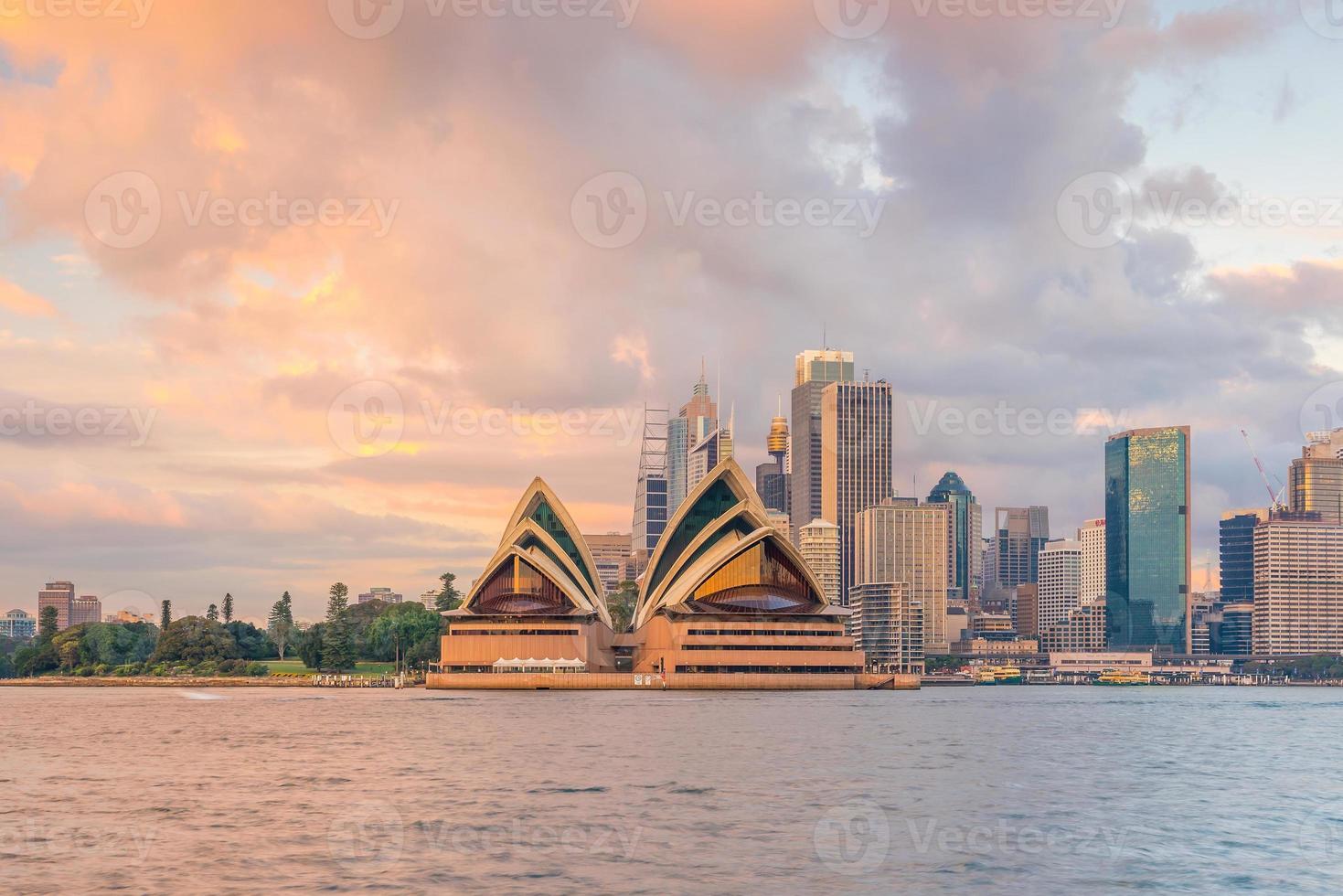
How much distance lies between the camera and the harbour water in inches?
1432

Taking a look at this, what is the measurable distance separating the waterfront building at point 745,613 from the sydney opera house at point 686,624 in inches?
5.8

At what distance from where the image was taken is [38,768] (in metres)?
62.7

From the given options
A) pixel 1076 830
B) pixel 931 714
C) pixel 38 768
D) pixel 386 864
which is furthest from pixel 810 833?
pixel 931 714

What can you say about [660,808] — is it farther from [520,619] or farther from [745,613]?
[520,619]

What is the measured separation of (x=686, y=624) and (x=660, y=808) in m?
118

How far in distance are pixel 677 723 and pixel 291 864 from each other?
58.7 meters

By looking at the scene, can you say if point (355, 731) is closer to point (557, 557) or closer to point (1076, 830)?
point (1076, 830)

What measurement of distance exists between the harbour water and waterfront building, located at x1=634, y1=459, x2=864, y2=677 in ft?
225

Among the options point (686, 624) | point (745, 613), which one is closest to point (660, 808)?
point (686, 624)

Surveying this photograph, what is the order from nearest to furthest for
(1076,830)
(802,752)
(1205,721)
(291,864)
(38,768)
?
(291,864) < (1076,830) < (38,768) < (802,752) < (1205,721)

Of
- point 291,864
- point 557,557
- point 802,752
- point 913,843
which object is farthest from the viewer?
point 557,557

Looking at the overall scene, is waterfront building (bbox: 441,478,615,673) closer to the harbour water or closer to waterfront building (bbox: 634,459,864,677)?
waterfront building (bbox: 634,459,864,677)

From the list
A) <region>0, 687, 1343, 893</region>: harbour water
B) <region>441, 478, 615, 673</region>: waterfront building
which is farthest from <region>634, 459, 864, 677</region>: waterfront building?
<region>0, 687, 1343, 893</region>: harbour water

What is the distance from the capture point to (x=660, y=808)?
48281mm
